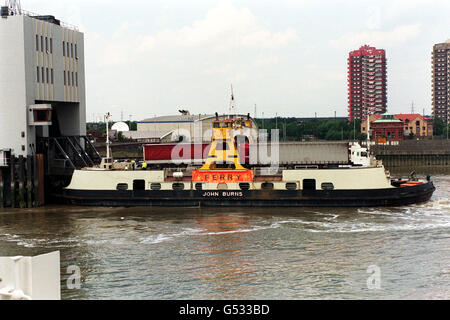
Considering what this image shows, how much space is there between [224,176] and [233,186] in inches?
33.1

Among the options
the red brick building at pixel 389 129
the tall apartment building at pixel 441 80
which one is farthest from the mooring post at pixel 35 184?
the tall apartment building at pixel 441 80

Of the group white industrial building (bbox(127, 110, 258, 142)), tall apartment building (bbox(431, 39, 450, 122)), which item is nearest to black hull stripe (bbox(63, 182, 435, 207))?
white industrial building (bbox(127, 110, 258, 142))

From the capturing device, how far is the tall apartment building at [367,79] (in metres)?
171

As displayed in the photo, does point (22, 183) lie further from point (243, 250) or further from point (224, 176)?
point (243, 250)

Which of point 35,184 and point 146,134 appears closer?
point 35,184

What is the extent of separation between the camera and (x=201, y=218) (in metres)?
32.3

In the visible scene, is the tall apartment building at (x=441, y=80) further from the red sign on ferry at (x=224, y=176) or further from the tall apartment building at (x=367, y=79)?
the red sign on ferry at (x=224, y=176)

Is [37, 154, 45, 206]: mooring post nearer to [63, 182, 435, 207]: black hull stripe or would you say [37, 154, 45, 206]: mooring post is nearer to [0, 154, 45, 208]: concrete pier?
[0, 154, 45, 208]: concrete pier

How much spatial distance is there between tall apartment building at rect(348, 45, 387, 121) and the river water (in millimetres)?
137952

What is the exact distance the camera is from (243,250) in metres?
23.4

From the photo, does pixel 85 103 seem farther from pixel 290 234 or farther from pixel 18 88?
pixel 290 234

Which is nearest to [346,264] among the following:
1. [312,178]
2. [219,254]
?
[219,254]

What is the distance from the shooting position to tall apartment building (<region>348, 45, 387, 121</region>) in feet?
560

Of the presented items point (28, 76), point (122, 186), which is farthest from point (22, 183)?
point (28, 76)
